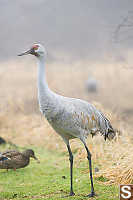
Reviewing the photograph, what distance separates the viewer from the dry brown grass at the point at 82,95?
9203 mm

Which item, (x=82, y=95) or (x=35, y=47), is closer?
(x=35, y=47)

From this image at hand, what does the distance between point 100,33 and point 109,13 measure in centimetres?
486

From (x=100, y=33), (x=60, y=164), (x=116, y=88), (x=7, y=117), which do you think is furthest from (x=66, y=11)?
(x=60, y=164)

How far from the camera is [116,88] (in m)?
26.0

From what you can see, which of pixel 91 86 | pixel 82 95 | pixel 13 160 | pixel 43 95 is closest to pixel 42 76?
pixel 43 95

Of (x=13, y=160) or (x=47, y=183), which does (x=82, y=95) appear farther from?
(x=47, y=183)

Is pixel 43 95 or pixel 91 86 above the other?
pixel 91 86

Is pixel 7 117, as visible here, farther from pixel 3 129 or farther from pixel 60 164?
pixel 60 164

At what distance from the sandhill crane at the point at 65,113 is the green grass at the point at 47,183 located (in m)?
0.42

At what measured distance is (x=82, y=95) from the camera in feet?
79.3

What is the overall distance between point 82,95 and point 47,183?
15.3 meters

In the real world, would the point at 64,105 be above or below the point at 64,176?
above

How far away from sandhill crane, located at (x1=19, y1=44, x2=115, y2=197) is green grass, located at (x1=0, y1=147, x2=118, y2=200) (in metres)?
0.42

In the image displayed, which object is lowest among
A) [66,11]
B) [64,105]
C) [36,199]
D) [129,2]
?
[36,199]
